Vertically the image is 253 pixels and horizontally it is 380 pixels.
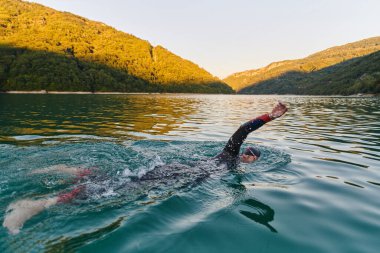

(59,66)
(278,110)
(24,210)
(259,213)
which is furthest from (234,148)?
(59,66)

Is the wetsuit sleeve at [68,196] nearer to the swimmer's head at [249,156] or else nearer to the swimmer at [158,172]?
the swimmer at [158,172]

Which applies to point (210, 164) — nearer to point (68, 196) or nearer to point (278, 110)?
point (278, 110)

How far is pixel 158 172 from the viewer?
7867mm

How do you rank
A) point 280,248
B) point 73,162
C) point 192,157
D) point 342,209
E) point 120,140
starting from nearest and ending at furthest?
point 280,248, point 342,209, point 73,162, point 192,157, point 120,140

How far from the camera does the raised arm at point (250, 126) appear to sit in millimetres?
7619

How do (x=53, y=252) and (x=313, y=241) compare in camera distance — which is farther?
(x=313, y=241)

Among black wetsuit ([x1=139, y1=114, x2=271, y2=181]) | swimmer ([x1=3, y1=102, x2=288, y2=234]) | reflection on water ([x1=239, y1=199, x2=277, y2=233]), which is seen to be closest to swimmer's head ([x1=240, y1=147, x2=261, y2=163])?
swimmer ([x1=3, y1=102, x2=288, y2=234])

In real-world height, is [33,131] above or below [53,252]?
below

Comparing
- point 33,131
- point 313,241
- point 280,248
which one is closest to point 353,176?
point 313,241

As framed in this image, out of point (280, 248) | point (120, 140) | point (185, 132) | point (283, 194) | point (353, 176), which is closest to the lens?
point (280, 248)

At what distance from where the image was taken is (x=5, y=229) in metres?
4.62

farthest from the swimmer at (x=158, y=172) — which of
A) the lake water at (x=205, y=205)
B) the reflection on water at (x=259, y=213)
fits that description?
the reflection on water at (x=259, y=213)

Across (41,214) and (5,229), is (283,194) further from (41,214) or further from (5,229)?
(5,229)

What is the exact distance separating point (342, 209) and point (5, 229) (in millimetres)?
6849
